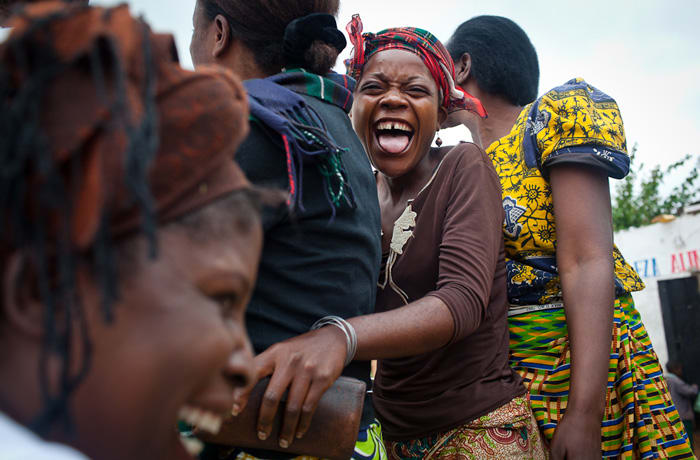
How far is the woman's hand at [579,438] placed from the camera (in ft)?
7.14

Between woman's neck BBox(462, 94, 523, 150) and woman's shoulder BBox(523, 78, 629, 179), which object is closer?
woman's shoulder BBox(523, 78, 629, 179)

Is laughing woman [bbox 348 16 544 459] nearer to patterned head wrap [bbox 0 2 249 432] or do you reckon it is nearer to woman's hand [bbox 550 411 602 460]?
woman's hand [bbox 550 411 602 460]

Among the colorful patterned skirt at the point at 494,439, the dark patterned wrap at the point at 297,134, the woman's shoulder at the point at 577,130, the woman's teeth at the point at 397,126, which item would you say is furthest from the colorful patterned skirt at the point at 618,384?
the dark patterned wrap at the point at 297,134

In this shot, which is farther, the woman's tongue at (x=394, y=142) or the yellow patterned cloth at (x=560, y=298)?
the woman's tongue at (x=394, y=142)

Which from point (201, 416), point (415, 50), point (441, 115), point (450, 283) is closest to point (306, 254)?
point (450, 283)

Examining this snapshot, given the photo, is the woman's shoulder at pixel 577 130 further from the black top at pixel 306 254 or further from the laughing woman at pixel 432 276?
the black top at pixel 306 254

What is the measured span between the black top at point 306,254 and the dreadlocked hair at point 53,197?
32.7 inches

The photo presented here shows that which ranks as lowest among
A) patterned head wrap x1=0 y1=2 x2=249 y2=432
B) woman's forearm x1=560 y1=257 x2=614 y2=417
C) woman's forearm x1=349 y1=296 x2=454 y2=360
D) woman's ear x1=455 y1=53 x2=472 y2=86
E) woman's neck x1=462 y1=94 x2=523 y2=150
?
woman's forearm x1=560 y1=257 x2=614 y2=417

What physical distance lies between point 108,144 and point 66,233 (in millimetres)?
120

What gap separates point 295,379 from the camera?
152 cm

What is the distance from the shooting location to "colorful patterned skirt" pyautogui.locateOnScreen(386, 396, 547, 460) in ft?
7.25

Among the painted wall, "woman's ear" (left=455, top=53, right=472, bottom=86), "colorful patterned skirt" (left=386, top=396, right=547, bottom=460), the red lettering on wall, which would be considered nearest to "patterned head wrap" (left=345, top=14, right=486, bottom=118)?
"woman's ear" (left=455, top=53, right=472, bottom=86)

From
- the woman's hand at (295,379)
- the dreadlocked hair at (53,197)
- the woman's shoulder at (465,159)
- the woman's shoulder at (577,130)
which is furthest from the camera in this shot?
the woman's shoulder at (465,159)

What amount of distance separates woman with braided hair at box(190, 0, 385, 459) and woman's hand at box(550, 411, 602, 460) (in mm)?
778
